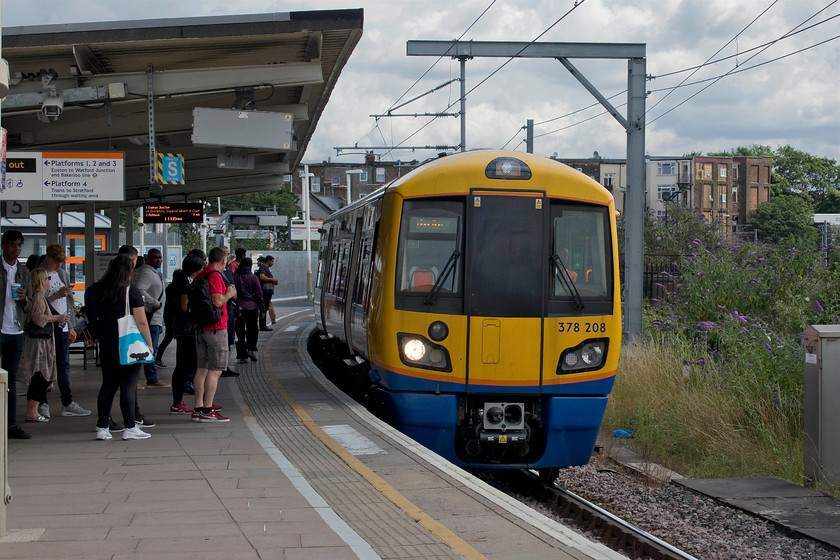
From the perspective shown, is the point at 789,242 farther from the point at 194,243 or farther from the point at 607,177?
the point at 607,177

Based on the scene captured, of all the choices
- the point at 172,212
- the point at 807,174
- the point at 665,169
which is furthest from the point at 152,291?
the point at 807,174

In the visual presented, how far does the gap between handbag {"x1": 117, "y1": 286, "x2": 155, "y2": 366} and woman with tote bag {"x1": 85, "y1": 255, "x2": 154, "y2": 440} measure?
3 centimetres

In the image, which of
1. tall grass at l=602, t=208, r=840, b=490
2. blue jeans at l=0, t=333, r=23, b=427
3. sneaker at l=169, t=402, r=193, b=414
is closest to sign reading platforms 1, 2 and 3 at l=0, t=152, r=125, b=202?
blue jeans at l=0, t=333, r=23, b=427

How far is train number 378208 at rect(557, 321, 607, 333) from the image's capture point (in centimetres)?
874

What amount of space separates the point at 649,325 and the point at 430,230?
25.9ft

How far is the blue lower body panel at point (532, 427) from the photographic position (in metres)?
8.66

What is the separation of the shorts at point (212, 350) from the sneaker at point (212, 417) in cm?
49

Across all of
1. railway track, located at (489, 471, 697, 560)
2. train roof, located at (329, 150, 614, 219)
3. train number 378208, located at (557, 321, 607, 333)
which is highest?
train roof, located at (329, 150, 614, 219)

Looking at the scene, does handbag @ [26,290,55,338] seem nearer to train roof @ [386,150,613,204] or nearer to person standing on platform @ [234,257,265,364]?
train roof @ [386,150,613,204]

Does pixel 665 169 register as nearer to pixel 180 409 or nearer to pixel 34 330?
pixel 180 409

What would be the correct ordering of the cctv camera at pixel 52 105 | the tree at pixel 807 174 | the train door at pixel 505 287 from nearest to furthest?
the train door at pixel 505 287 → the cctv camera at pixel 52 105 → the tree at pixel 807 174

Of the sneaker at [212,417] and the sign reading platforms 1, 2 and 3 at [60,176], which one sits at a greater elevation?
the sign reading platforms 1, 2 and 3 at [60,176]

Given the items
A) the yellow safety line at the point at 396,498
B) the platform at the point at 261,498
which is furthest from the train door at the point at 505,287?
the yellow safety line at the point at 396,498

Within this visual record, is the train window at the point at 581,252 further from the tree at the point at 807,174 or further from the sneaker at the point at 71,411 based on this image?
the tree at the point at 807,174
